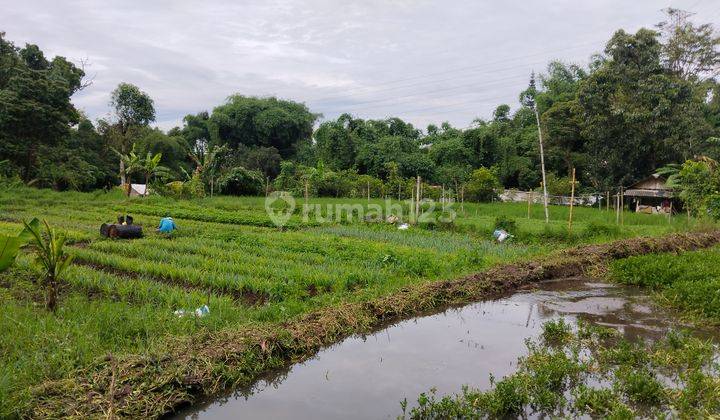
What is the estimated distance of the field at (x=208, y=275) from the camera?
5.02m

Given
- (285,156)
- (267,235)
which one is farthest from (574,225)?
(285,156)

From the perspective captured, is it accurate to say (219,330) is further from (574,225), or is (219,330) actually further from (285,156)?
(285,156)

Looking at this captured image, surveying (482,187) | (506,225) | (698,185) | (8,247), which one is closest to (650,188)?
(482,187)

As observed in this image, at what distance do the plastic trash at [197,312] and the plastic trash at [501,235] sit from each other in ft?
33.5

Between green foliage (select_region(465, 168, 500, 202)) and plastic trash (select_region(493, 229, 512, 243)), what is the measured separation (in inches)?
459

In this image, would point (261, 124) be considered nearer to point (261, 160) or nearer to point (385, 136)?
point (261, 160)

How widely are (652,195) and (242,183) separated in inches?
895

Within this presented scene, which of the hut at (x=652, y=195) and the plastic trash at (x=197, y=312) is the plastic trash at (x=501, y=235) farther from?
the hut at (x=652, y=195)

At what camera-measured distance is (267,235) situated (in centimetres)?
1412

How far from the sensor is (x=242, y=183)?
99.6ft

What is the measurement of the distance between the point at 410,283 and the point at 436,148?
27.1 metres

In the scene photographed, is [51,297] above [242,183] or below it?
below

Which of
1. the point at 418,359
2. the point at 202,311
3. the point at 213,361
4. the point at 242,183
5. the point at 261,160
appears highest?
the point at 261,160

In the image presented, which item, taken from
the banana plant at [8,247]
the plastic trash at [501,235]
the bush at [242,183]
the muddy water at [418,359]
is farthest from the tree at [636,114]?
the banana plant at [8,247]
